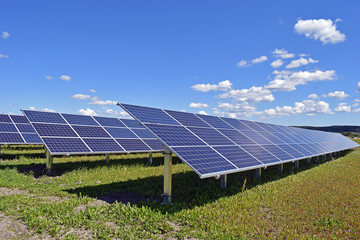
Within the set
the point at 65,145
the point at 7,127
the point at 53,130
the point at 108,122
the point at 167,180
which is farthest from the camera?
the point at 7,127

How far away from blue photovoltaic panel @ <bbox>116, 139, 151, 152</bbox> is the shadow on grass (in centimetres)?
471

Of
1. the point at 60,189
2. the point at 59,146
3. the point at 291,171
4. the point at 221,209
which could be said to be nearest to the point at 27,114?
the point at 59,146

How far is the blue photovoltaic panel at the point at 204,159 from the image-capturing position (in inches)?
344

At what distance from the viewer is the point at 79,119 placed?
21000 mm

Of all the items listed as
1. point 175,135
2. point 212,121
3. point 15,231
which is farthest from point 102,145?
point 15,231

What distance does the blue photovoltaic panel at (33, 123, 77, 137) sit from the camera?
16.1m

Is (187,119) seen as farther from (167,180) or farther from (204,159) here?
(167,180)

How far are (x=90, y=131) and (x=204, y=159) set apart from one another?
12.3m

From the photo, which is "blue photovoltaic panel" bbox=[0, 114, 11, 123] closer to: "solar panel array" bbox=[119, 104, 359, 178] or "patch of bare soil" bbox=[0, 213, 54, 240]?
"solar panel array" bbox=[119, 104, 359, 178]

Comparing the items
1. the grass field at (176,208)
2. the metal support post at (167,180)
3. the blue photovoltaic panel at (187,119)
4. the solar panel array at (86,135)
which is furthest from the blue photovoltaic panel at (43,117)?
the metal support post at (167,180)

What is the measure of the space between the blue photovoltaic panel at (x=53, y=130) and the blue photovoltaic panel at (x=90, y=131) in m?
0.61

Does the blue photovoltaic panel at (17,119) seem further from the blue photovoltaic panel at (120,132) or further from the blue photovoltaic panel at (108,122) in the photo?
the blue photovoltaic panel at (120,132)

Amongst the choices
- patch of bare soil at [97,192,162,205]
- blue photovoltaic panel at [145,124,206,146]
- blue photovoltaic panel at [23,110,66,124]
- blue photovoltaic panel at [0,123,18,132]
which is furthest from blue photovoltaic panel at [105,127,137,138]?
blue photovoltaic panel at [0,123,18,132]

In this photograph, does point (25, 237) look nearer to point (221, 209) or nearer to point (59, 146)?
point (221, 209)
